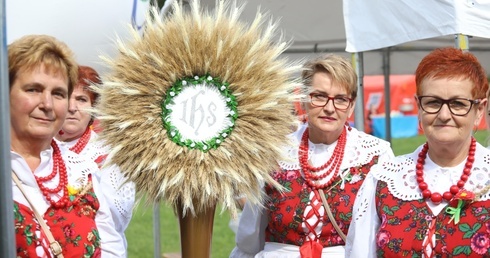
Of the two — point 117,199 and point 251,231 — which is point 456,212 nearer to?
point 251,231

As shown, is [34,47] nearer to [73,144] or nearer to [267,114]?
[267,114]

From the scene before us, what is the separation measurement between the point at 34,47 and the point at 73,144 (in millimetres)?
1627

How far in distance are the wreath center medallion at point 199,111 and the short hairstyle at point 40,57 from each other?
638 millimetres

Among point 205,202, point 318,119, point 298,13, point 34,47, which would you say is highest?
point 298,13

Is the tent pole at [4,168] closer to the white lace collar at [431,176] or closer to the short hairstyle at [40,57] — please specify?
the short hairstyle at [40,57]

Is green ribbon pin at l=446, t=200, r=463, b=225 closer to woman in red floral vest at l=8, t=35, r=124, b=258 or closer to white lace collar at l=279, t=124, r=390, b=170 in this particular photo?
white lace collar at l=279, t=124, r=390, b=170

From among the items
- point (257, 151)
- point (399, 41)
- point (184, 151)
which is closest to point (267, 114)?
point (257, 151)

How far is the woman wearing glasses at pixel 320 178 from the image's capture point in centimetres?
383

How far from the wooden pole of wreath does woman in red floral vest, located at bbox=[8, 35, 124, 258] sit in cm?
57

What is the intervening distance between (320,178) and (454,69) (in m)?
1.15

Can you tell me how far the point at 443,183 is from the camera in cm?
298

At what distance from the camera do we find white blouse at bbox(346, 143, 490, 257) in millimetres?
2953

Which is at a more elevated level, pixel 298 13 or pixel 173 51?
pixel 298 13

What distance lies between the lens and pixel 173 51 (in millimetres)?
2580
